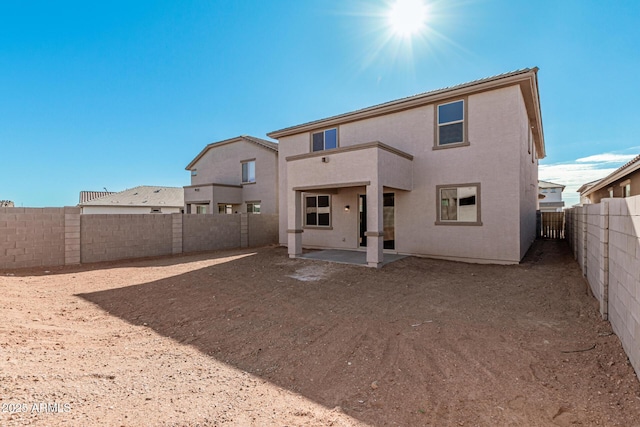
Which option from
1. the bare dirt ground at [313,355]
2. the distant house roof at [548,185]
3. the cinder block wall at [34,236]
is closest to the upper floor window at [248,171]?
the cinder block wall at [34,236]

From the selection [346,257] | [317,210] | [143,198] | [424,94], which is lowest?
[346,257]

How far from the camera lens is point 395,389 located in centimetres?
308

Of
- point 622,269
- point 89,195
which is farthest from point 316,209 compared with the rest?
point 89,195

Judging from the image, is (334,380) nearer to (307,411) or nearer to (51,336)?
(307,411)

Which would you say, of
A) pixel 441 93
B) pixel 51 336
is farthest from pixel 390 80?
pixel 51 336

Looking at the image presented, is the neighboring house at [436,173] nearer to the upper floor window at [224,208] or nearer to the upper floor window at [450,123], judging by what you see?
the upper floor window at [450,123]

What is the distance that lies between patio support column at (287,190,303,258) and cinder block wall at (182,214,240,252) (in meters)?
5.00

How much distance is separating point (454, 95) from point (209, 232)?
12.0 meters

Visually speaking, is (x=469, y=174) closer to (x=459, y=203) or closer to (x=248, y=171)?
(x=459, y=203)

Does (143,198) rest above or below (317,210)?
above

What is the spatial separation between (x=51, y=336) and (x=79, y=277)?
17.5 ft

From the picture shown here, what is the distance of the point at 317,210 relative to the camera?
13758 millimetres

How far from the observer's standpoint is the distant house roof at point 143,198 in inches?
1273

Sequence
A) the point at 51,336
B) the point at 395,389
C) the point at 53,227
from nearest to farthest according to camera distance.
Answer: the point at 395,389, the point at 51,336, the point at 53,227
